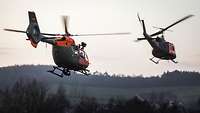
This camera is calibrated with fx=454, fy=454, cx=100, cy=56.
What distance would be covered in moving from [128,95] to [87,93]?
479 cm

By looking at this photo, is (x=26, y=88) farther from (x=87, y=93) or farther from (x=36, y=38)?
(x=36, y=38)

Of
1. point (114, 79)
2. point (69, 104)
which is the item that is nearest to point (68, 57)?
point (69, 104)

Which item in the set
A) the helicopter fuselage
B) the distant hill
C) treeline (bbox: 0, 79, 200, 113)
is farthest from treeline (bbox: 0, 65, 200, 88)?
the helicopter fuselage

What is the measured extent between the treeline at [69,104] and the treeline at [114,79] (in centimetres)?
210

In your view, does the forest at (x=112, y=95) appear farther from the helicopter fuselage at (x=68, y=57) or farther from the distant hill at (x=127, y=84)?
the helicopter fuselage at (x=68, y=57)

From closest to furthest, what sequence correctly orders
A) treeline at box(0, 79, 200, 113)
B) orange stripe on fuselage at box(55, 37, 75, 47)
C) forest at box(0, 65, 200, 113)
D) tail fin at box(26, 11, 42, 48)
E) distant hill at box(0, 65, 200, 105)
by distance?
tail fin at box(26, 11, 42, 48) → orange stripe on fuselage at box(55, 37, 75, 47) → treeline at box(0, 79, 200, 113) → forest at box(0, 65, 200, 113) → distant hill at box(0, 65, 200, 105)

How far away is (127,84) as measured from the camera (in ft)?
138

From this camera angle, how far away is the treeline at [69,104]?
40000 mm

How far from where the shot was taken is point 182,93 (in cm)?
4153

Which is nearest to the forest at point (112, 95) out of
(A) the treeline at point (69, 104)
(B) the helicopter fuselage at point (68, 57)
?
(A) the treeline at point (69, 104)

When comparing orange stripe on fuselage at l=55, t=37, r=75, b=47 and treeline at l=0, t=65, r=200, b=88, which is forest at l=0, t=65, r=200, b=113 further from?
orange stripe on fuselage at l=55, t=37, r=75, b=47

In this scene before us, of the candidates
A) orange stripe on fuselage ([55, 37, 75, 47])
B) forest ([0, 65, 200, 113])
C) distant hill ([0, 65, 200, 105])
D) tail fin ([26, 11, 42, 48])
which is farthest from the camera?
distant hill ([0, 65, 200, 105])

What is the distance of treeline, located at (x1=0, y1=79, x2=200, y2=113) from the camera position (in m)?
40.0

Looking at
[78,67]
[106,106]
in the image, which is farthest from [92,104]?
[78,67]
